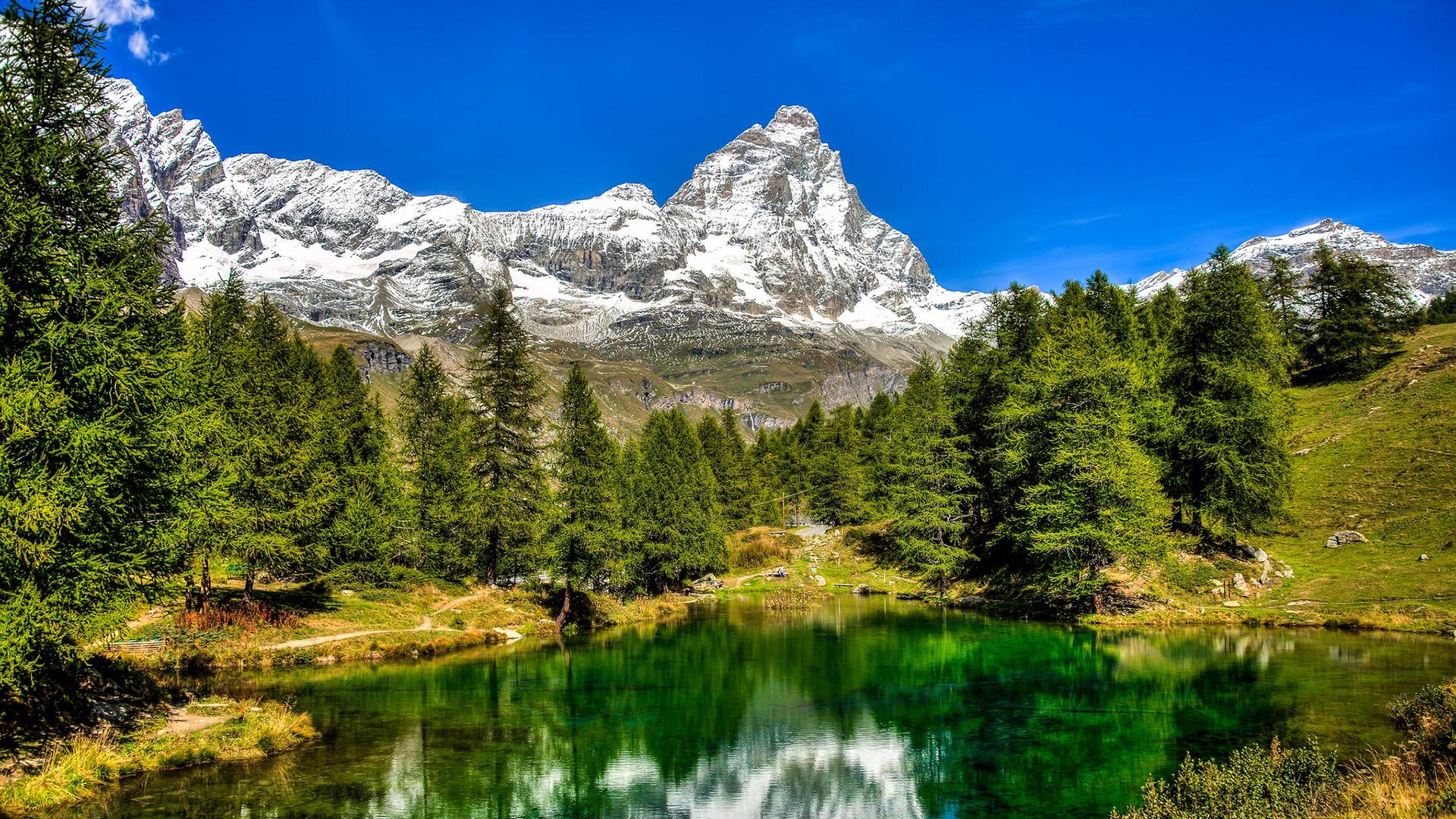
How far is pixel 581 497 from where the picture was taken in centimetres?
4666

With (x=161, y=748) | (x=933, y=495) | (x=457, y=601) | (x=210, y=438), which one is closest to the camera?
(x=161, y=748)

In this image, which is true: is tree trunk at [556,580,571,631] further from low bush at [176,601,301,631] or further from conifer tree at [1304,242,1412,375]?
conifer tree at [1304,242,1412,375]

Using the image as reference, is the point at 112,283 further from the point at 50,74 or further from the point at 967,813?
the point at 967,813

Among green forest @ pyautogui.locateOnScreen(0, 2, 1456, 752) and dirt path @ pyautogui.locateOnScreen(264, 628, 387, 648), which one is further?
dirt path @ pyautogui.locateOnScreen(264, 628, 387, 648)

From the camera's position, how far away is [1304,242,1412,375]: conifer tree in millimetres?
68562

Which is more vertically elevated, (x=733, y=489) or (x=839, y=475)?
(x=839, y=475)

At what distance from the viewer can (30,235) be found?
17859 mm

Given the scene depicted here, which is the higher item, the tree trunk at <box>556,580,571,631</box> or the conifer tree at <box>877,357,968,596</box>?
the conifer tree at <box>877,357,968,596</box>

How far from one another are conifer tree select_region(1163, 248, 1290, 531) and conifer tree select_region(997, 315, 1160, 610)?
3.03 meters

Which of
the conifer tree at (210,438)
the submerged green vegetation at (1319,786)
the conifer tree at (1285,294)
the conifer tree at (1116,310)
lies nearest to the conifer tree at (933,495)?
the conifer tree at (1116,310)

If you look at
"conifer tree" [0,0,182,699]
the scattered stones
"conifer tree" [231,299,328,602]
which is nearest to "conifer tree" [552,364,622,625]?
"conifer tree" [231,299,328,602]

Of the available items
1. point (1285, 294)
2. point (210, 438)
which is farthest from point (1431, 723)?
point (1285, 294)

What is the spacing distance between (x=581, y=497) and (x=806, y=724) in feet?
81.1

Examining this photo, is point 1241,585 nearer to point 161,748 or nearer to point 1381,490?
point 1381,490
